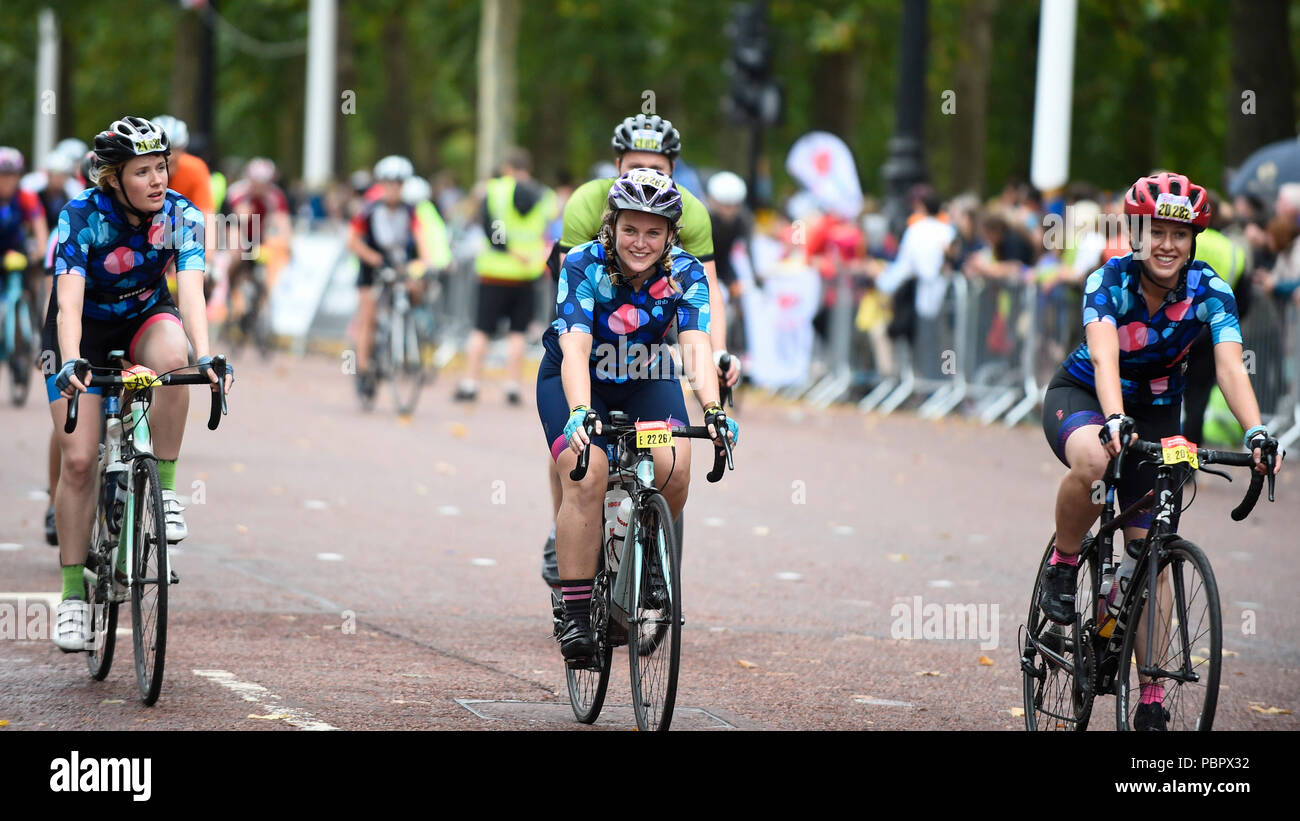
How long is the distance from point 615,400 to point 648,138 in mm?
1580

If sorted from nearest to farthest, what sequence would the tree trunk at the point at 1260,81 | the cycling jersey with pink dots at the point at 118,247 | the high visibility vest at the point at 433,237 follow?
the cycling jersey with pink dots at the point at 118,247 → the high visibility vest at the point at 433,237 → the tree trunk at the point at 1260,81

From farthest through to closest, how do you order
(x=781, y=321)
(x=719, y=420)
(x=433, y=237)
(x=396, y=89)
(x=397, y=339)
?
1. (x=396, y=89)
2. (x=781, y=321)
3. (x=433, y=237)
4. (x=397, y=339)
5. (x=719, y=420)

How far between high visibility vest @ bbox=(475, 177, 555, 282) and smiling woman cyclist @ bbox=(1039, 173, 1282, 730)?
37.1 feet

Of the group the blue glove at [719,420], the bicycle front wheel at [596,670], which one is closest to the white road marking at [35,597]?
the bicycle front wheel at [596,670]

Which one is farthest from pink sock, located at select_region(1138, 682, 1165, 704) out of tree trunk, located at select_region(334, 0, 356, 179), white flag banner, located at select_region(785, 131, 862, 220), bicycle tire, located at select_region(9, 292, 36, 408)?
tree trunk, located at select_region(334, 0, 356, 179)

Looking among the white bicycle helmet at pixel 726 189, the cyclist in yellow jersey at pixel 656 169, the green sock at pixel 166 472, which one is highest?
the white bicycle helmet at pixel 726 189

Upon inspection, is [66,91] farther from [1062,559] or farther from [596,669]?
[1062,559]

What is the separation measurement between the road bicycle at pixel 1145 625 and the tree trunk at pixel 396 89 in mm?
→ 33072

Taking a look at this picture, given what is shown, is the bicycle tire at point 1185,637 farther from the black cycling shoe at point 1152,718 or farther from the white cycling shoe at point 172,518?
the white cycling shoe at point 172,518

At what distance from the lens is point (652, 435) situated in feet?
20.4

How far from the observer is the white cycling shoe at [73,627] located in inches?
281

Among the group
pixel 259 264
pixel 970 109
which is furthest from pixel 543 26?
pixel 259 264

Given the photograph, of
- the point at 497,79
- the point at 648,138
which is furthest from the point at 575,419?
the point at 497,79

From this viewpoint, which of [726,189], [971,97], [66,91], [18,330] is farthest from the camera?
[66,91]
